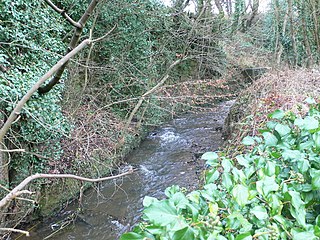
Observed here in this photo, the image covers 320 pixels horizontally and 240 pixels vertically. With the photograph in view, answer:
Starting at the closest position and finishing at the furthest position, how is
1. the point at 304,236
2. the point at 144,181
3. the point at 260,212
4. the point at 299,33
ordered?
the point at 304,236, the point at 260,212, the point at 144,181, the point at 299,33

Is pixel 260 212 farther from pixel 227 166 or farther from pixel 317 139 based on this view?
pixel 317 139

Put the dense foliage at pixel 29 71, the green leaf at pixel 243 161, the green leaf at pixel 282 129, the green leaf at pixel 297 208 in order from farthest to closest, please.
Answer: the dense foliage at pixel 29 71
the green leaf at pixel 282 129
the green leaf at pixel 243 161
the green leaf at pixel 297 208

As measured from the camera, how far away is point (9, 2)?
4.45 meters

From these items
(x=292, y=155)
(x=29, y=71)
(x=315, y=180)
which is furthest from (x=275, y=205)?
(x=29, y=71)

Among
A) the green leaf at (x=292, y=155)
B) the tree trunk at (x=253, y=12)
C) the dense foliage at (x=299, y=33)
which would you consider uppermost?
the tree trunk at (x=253, y=12)

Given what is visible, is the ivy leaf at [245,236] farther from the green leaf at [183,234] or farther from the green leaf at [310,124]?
the green leaf at [310,124]

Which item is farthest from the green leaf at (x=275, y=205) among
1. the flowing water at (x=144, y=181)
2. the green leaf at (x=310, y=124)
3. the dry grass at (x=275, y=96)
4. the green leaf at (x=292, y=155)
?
the flowing water at (x=144, y=181)

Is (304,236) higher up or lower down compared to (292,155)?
lower down

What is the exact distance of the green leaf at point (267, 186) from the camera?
4.09ft

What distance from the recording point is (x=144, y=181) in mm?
6016

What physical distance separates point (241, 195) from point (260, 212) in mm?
102

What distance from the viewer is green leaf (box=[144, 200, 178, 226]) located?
39.8 inches

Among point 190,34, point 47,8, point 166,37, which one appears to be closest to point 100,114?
point 47,8

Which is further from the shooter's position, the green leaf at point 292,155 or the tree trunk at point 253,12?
the tree trunk at point 253,12
